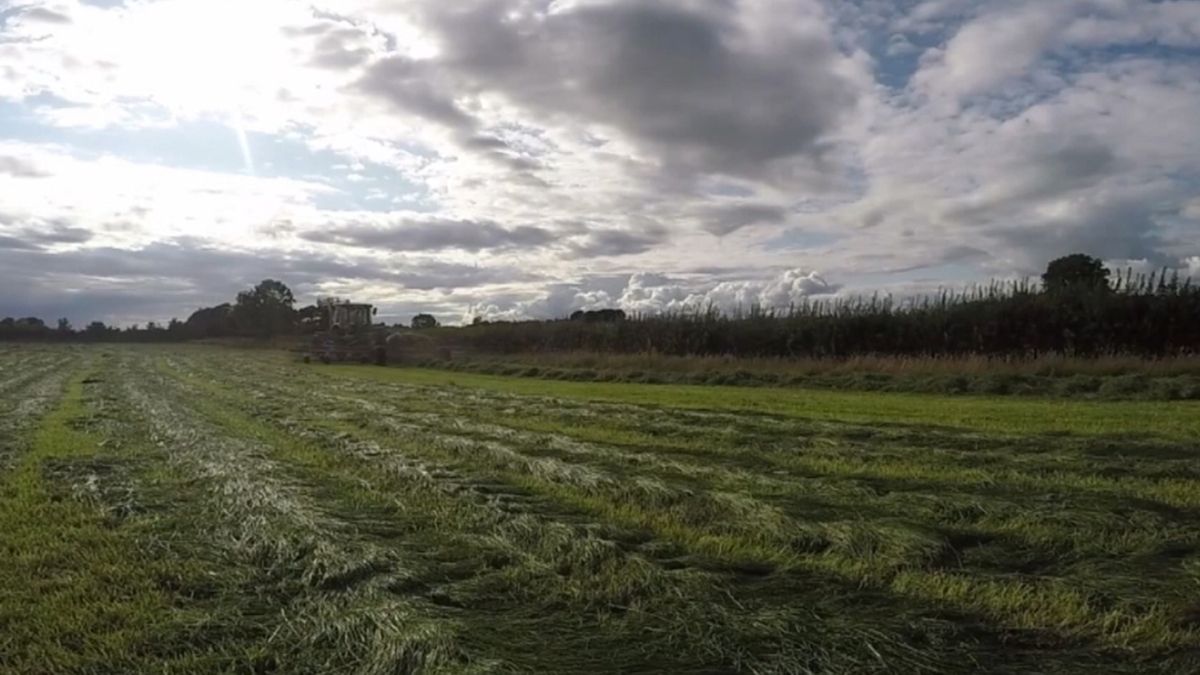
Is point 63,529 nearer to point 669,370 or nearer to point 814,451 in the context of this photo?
point 814,451

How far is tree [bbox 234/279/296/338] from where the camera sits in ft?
306

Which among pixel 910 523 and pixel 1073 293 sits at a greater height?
pixel 1073 293

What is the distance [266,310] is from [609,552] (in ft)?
321

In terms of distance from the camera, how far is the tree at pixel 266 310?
3669 inches

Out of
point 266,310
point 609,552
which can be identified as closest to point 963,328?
point 609,552

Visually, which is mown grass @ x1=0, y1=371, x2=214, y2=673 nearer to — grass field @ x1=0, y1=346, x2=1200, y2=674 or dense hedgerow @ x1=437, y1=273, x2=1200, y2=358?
grass field @ x1=0, y1=346, x2=1200, y2=674

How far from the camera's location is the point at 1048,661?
13.4ft

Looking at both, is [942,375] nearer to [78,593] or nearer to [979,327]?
[979,327]

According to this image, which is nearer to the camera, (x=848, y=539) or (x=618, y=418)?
(x=848, y=539)

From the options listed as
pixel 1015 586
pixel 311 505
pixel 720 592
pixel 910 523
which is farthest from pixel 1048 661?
pixel 311 505

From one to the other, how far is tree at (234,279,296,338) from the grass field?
8510 cm

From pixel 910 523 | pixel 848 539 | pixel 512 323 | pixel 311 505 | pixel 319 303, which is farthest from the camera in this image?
pixel 512 323

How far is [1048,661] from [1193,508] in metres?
3.91

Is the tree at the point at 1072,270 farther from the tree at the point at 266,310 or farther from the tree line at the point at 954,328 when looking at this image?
the tree at the point at 266,310
